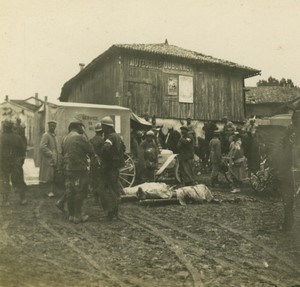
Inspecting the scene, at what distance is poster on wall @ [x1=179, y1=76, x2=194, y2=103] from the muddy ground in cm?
1193

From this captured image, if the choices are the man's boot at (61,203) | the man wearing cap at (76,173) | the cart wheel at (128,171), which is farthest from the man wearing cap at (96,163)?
the cart wheel at (128,171)

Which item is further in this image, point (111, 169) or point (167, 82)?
point (167, 82)

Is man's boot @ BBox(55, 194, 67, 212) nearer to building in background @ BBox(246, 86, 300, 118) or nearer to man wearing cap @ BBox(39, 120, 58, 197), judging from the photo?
man wearing cap @ BBox(39, 120, 58, 197)

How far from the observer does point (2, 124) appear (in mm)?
8352

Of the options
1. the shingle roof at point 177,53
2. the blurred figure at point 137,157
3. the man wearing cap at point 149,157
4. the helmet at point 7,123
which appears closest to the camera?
the helmet at point 7,123

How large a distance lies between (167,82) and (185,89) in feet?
3.80

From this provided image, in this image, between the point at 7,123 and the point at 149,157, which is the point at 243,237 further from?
the point at 7,123

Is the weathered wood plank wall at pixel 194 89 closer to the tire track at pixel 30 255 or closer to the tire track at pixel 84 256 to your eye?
the tire track at pixel 84 256

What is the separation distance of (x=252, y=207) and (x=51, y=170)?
510 centimetres

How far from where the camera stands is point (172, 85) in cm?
1939

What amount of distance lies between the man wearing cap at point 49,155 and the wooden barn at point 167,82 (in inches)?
330

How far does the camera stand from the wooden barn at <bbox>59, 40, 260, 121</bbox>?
59.9ft

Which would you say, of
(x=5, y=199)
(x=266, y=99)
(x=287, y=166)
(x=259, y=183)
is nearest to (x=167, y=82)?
(x=259, y=183)

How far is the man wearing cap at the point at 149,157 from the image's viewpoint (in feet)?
35.3
